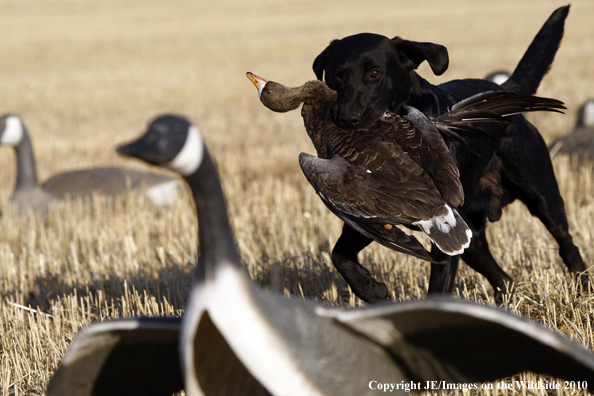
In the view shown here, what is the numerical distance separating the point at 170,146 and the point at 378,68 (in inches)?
63.3

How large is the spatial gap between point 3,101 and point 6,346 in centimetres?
1525

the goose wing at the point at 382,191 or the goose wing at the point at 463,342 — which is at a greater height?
the goose wing at the point at 382,191

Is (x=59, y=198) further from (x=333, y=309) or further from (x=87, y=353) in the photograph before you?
(x=333, y=309)

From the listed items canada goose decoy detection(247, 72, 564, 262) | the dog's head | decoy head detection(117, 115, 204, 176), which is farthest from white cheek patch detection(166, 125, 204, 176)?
the dog's head

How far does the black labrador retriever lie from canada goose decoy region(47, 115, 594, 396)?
1.04 m

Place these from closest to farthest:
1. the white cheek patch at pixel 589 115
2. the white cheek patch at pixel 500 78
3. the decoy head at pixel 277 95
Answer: the decoy head at pixel 277 95 < the white cheek patch at pixel 500 78 < the white cheek patch at pixel 589 115

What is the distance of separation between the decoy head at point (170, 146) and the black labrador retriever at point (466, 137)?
1122 millimetres

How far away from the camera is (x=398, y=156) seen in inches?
97.4

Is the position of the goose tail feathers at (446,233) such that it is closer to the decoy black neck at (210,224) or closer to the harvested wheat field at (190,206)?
the harvested wheat field at (190,206)

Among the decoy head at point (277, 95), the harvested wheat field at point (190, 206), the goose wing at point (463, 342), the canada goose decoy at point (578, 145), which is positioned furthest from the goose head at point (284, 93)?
the canada goose decoy at point (578, 145)

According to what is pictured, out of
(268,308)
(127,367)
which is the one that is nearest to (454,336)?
(268,308)

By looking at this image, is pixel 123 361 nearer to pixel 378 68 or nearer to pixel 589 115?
pixel 378 68

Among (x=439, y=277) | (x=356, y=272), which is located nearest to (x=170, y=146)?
(x=356, y=272)

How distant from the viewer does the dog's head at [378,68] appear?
2.94m
